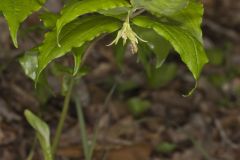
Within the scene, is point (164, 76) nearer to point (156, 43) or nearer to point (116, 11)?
point (156, 43)

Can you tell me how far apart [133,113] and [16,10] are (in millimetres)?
1792

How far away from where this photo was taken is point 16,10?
1127 millimetres

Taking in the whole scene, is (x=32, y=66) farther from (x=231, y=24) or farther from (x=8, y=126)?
(x=231, y=24)

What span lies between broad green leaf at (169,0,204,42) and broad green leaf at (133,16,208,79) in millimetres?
43

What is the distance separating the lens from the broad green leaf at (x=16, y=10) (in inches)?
43.6

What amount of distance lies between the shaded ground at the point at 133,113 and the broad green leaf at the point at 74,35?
0.91 m

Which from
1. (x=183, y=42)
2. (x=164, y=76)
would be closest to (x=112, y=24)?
(x=183, y=42)

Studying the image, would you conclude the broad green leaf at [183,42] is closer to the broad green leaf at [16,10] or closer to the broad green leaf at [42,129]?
the broad green leaf at [16,10]

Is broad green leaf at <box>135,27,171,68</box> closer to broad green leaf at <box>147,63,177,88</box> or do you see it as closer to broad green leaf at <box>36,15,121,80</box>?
broad green leaf at <box>36,15,121,80</box>

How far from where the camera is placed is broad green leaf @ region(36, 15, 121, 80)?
115 centimetres

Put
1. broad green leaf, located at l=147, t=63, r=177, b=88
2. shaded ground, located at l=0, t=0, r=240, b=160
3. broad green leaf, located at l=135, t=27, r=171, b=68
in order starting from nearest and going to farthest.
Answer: broad green leaf, located at l=135, t=27, r=171, b=68, shaded ground, located at l=0, t=0, r=240, b=160, broad green leaf, located at l=147, t=63, r=177, b=88

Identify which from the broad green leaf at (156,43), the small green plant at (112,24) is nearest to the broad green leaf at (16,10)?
the small green plant at (112,24)

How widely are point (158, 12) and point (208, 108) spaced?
2088 mm

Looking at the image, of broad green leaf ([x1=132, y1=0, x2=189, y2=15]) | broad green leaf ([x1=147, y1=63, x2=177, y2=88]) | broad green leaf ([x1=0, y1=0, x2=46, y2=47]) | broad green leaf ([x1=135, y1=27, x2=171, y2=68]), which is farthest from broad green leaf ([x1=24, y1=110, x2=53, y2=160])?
broad green leaf ([x1=147, y1=63, x2=177, y2=88])
